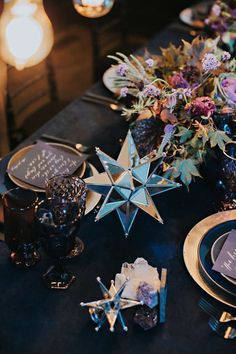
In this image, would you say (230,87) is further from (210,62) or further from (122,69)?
(122,69)

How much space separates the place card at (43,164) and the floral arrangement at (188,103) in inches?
9.3

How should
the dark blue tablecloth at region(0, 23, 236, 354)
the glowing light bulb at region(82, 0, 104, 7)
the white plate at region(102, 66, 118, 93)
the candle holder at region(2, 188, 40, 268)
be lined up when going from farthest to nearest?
the white plate at region(102, 66, 118, 93) < the glowing light bulb at region(82, 0, 104, 7) < the candle holder at region(2, 188, 40, 268) < the dark blue tablecloth at region(0, 23, 236, 354)

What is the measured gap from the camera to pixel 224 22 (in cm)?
219

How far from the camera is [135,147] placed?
145 centimetres

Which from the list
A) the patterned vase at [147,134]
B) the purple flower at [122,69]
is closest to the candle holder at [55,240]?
the patterned vase at [147,134]

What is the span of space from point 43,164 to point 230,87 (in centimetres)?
61

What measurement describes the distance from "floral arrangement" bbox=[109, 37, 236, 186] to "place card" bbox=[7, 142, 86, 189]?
0.24 m

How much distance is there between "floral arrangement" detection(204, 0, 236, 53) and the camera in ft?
6.86

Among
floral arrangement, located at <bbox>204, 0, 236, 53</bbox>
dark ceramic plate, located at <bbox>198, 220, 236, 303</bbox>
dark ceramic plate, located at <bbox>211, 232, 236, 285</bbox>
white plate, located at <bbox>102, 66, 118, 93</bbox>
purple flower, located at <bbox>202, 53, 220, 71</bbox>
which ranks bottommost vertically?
dark ceramic plate, located at <bbox>198, 220, 236, 303</bbox>

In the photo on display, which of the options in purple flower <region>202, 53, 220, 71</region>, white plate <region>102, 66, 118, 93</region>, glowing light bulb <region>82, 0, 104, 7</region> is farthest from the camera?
white plate <region>102, 66, 118, 93</region>

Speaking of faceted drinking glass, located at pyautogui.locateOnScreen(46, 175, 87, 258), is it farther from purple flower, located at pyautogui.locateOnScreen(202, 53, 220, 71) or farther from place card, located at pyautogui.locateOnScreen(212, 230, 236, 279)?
purple flower, located at pyautogui.locateOnScreen(202, 53, 220, 71)

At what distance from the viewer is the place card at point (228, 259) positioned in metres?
1.22

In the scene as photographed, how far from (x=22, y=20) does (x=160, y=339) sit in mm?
1477

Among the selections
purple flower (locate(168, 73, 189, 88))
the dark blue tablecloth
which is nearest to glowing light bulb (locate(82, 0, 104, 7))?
purple flower (locate(168, 73, 189, 88))
